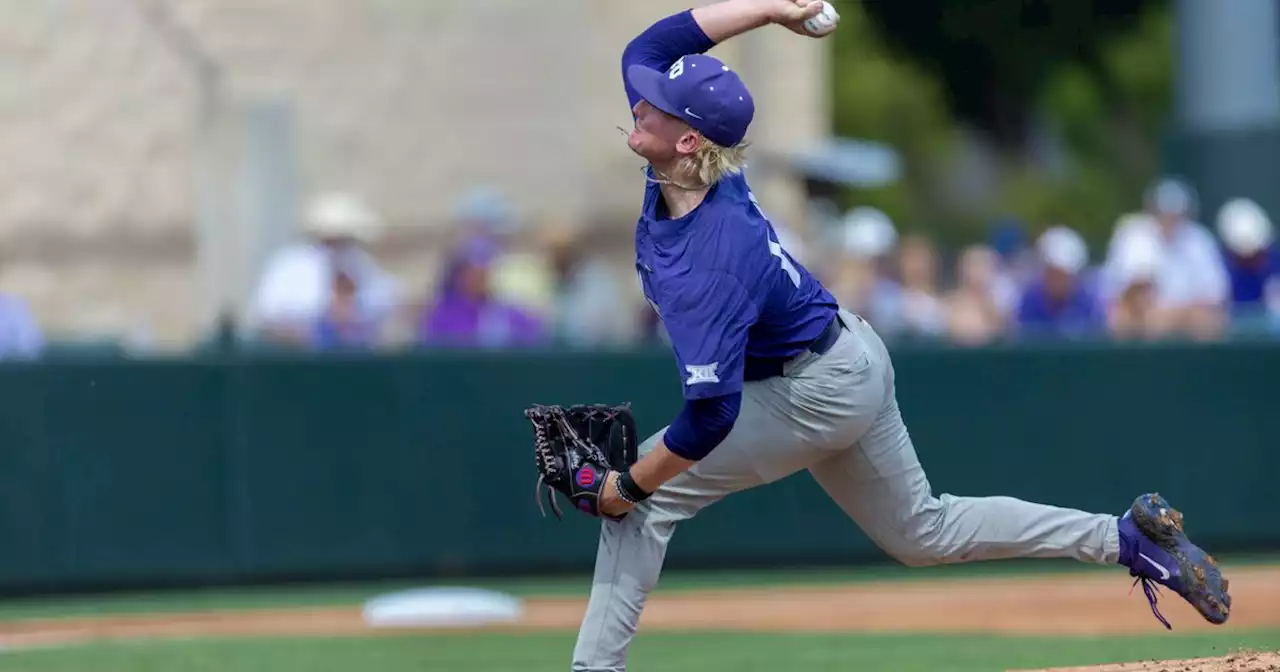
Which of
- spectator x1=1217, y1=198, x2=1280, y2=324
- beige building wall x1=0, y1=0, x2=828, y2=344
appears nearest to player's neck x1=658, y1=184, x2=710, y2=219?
spectator x1=1217, y1=198, x2=1280, y2=324

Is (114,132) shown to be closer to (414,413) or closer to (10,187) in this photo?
(10,187)

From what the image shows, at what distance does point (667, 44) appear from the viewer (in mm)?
6562

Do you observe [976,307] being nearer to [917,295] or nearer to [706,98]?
[917,295]

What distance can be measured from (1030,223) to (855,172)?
45.5 ft

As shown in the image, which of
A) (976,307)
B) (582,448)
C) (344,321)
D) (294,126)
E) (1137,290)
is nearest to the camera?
(582,448)

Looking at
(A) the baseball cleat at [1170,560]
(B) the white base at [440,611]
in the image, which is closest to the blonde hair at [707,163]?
(A) the baseball cleat at [1170,560]

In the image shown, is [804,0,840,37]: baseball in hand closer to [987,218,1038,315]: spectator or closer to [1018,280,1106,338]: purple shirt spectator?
[1018,280,1106,338]: purple shirt spectator

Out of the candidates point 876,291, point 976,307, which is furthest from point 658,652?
point 876,291

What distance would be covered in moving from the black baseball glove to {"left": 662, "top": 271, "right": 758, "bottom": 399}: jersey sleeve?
1.65 ft

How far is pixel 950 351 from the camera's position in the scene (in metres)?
11.9

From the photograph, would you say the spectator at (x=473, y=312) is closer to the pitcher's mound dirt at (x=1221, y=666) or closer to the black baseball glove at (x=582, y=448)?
the black baseball glove at (x=582, y=448)

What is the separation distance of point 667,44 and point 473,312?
5985 millimetres

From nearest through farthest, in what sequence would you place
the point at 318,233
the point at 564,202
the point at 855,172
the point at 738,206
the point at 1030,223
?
the point at 738,206 < the point at 318,233 < the point at 564,202 < the point at 855,172 < the point at 1030,223

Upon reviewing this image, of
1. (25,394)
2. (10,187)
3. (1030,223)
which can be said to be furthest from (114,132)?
(1030,223)
